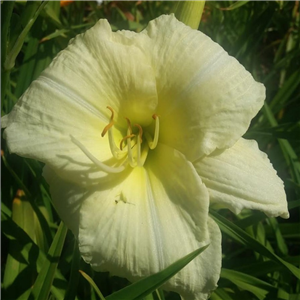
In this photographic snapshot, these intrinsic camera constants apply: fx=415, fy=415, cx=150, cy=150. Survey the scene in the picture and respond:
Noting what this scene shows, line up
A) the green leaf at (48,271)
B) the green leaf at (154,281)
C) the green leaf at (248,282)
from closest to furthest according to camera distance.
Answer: the green leaf at (154,281) < the green leaf at (48,271) < the green leaf at (248,282)

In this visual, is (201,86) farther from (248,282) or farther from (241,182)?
(248,282)

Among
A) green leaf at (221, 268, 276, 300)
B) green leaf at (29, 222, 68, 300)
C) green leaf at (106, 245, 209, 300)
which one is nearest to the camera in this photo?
green leaf at (106, 245, 209, 300)

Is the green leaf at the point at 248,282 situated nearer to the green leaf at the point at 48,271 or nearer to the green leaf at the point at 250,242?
the green leaf at the point at 250,242

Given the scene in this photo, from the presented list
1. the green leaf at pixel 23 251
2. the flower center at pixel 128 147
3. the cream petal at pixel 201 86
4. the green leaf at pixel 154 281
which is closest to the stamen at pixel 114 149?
the flower center at pixel 128 147

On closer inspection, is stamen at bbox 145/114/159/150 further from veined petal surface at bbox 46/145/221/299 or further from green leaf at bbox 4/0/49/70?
green leaf at bbox 4/0/49/70

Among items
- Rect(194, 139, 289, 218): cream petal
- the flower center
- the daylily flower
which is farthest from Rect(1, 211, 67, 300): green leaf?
Rect(194, 139, 289, 218): cream petal

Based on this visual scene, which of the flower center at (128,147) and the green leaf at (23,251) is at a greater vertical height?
the flower center at (128,147)

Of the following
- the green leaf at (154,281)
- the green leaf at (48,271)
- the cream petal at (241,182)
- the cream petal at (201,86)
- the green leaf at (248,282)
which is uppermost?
the cream petal at (201,86)

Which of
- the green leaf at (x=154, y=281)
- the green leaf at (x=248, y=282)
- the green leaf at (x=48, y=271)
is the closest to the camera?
the green leaf at (x=154, y=281)

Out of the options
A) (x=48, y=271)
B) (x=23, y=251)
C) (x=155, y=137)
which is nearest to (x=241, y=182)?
(x=155, y=137)
